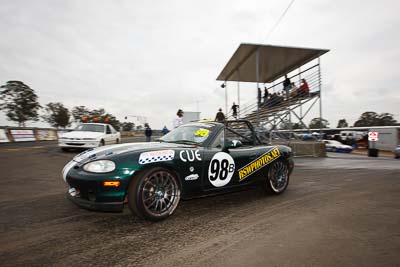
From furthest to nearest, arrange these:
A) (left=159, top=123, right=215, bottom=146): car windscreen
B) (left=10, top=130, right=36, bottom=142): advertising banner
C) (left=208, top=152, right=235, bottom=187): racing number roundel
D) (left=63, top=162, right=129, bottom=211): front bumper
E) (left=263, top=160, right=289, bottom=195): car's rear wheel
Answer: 1. (left=10, top=130, right=36, bottom=142): advertising banner
2. (left=263, top=160, right=289, bottom=195): car's rear wheel
3. (left=159, top=123, right=215, bottom=146): car windscreen
4. (left=208, top=152, right=235, bottom=187): racing number roundel
5. (left=63, top=162, right=129, bottom=211): front bumper

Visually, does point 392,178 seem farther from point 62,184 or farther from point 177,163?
point 62,184

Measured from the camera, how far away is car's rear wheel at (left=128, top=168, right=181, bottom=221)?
2879mm

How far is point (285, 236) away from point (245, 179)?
4.77ft

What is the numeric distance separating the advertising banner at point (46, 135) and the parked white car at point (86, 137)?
14898 mm

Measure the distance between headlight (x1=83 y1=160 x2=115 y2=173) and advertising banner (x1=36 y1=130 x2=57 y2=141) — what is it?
24.2 meters

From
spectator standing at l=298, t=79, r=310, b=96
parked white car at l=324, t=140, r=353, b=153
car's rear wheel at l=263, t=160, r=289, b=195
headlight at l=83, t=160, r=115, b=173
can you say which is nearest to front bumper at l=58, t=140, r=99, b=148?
headlight at l=83, t=160, r=115, b=173

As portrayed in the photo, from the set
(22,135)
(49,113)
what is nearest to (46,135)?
(22,135)

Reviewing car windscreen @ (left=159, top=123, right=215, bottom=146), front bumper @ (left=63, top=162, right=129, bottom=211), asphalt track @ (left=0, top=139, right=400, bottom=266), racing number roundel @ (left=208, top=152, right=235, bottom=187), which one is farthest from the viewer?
car windscreen @ (left=159, top=123, right=215, bottom=146)

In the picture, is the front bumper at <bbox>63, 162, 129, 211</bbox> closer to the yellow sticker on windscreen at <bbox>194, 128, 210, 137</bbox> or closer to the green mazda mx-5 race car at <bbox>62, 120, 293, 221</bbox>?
the green mazda mx-5 race car at <bbox>62, 120, 293, 221</bbox>

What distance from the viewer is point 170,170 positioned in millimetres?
3205

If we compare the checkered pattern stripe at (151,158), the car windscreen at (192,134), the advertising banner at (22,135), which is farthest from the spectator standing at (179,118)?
the advertising banner at (22,135)

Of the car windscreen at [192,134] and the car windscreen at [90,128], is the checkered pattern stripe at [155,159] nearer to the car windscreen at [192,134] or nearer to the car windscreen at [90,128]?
the car windscreen at [192,134]

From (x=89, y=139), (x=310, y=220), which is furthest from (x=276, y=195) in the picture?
(x=89, y=139)

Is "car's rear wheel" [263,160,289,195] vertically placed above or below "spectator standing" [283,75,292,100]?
below
